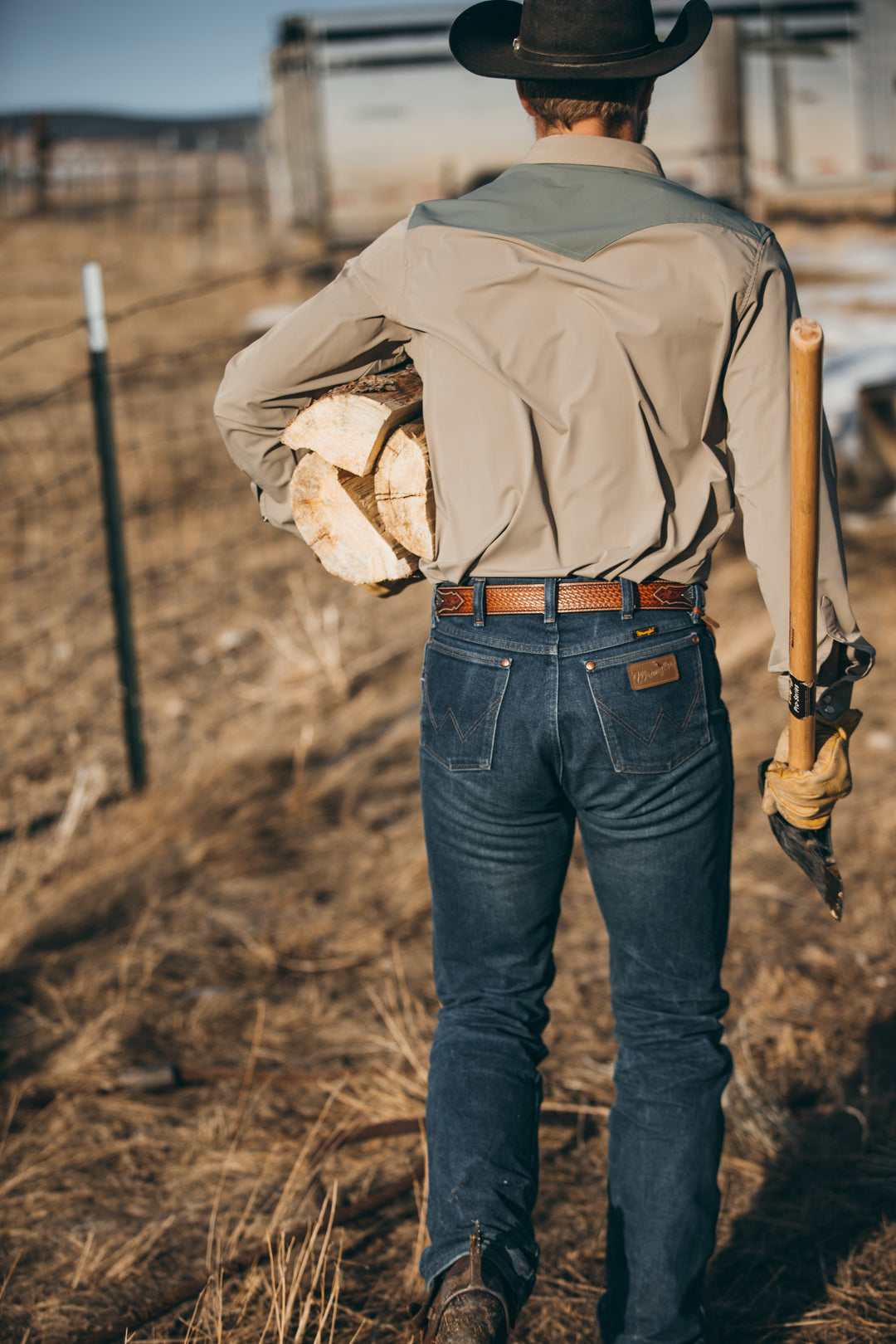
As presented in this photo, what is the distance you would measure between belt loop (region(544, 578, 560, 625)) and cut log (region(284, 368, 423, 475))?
42 centimetres

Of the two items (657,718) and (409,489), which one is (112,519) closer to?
(409,489)

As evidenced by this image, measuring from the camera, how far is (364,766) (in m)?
4.43

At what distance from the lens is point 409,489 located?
71.6 inches

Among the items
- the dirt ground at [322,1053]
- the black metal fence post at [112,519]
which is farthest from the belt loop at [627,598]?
the black metal fence post at [112,519]

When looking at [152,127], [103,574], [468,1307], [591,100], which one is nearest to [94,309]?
[591,100]

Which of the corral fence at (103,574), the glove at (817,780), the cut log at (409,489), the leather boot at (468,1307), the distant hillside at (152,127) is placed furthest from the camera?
the distant hillside at (152,127)

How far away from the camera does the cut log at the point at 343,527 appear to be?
1936mm

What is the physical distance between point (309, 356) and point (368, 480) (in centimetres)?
27

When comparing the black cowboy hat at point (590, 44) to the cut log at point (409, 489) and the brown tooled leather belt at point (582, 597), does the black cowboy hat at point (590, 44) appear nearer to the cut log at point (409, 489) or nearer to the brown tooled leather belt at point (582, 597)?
the cut log at point (409, 489)

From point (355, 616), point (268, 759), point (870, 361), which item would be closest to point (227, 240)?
point (870, 361)

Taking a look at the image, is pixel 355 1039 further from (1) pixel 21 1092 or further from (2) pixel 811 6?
(2) pixel 811 6

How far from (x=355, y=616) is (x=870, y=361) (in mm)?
5064

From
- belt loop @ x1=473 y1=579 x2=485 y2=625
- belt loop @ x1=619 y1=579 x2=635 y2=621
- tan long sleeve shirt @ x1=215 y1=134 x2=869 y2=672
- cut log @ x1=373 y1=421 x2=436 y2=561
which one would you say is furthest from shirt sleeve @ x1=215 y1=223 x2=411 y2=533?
belt loop @ x1=619 y1=579 x2=635 y2=621

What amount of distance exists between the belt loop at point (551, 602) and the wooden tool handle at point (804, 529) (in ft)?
1.06
